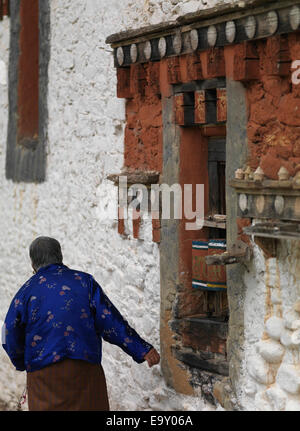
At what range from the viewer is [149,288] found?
539 cm

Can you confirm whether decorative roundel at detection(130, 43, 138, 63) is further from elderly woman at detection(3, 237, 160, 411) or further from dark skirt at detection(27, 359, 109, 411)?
dark skirt at detection(27, 359, 109, 411)

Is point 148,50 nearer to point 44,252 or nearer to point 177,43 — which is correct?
point 177,43

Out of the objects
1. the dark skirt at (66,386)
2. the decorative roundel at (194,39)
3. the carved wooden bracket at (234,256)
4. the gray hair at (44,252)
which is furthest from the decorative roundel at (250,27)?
the dark skirt at (66,386)

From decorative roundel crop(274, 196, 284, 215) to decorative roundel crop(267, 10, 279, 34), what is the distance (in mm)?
779

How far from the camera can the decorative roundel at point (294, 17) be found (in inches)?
155

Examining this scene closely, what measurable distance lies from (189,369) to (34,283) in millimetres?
1074

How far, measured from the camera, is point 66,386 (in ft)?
14.9

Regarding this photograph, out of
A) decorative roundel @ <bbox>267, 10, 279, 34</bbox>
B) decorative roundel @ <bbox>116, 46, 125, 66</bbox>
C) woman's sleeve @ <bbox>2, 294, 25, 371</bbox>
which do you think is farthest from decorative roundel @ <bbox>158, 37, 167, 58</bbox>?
woman's sleeve @ <bbox>2, 294, 25, 371</bbox>

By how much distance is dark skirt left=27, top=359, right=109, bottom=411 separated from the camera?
178 inches

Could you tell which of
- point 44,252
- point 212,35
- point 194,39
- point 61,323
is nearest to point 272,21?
point 212,35

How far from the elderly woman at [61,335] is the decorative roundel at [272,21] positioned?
1609 mm

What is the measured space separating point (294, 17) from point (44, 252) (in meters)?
1.79

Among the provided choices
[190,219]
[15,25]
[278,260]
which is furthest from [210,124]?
[15,25]
